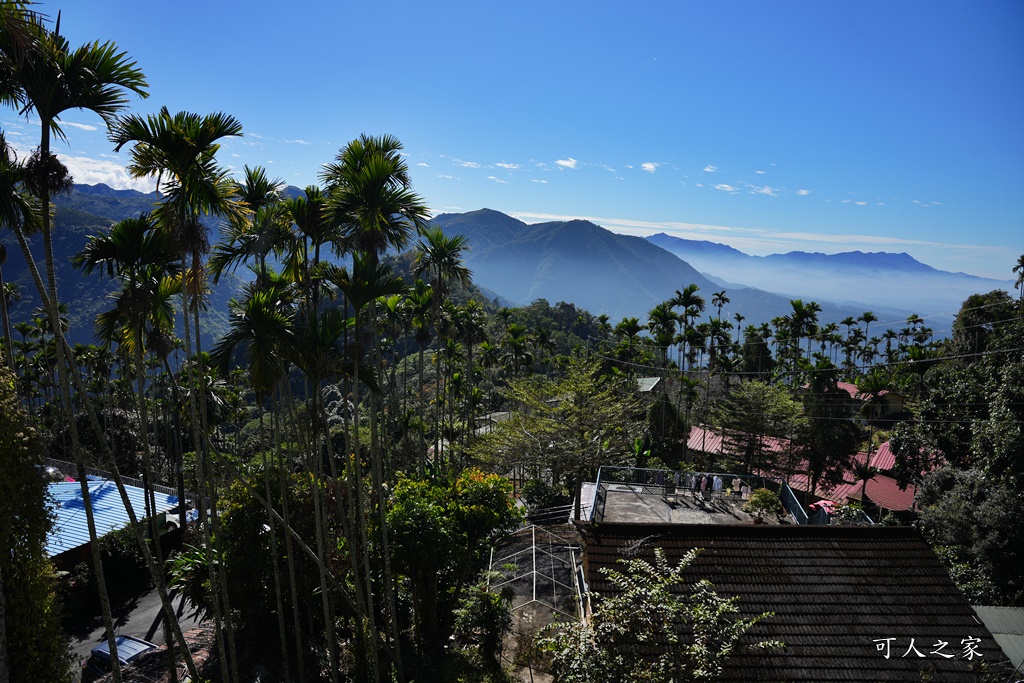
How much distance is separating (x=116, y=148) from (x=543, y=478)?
26.1 m

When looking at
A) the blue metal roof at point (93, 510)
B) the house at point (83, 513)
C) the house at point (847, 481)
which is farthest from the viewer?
the house at point (847, 481)

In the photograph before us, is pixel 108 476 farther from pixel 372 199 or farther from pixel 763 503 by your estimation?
pixel 763 503

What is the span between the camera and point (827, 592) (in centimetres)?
1154

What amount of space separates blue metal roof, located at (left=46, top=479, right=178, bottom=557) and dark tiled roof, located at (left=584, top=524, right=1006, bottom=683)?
69.6 ft

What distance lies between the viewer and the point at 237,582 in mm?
13789

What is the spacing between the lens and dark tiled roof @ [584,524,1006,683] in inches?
402

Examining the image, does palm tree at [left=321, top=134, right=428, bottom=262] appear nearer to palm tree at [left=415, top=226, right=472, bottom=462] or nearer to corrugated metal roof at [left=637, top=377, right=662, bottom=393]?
palm tree at [left=415, top=226, right=472, bottom=462]

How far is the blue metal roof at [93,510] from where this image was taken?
23297mm

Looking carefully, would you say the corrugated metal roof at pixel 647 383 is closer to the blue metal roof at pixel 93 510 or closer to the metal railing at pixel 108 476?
the metal railing at pixel 108 476

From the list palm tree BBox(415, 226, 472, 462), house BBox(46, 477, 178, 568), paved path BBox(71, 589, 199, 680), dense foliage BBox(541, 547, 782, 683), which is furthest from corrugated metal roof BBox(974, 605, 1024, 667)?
house BBox(46, 477, 178, 568)

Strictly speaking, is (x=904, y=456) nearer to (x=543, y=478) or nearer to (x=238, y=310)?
(x=543, y=478)

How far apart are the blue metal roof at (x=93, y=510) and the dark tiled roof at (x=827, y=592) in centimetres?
2120

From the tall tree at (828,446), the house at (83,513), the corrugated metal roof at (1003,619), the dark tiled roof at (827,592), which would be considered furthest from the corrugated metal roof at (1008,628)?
the house at (83,513)

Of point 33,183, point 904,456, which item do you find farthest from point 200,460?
point 904,456
